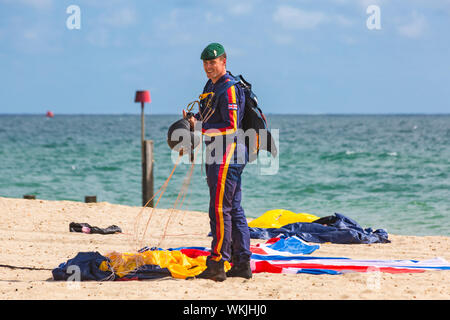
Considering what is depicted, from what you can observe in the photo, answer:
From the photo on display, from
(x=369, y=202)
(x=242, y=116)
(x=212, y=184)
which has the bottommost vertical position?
(x=369, y=202)

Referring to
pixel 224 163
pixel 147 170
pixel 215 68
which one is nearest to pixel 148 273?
pixel 224 163

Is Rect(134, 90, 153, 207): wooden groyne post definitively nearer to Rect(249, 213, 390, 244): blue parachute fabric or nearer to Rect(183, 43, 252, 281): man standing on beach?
Rect(249, 213, 390, 244): blue parachute fabric

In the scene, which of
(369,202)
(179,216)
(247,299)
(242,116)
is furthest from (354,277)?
(369,202)

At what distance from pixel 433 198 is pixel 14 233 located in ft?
40.1

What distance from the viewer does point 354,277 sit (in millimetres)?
5742

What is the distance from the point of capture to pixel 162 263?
5.90 meters

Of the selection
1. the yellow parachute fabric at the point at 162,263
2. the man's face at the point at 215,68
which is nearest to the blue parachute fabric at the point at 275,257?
the yellow parachute fabric at the point at 162,263

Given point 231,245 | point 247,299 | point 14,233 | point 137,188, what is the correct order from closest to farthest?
point 247,299
point 231,245
point 14,233
point 137,188

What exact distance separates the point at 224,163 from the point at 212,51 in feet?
3.47

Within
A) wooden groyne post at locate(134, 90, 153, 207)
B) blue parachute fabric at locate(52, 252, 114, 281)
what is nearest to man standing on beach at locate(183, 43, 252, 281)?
blue parachute fabric at locate(52, 252, 114, 281)

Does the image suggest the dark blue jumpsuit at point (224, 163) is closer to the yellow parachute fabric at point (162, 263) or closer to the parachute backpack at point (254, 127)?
the parachute backpack at point (254, 127)

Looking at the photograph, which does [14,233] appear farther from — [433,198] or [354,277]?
[433,198]

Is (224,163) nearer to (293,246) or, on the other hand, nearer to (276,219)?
(293,246)

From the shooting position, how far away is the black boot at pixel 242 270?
5.67 metres
